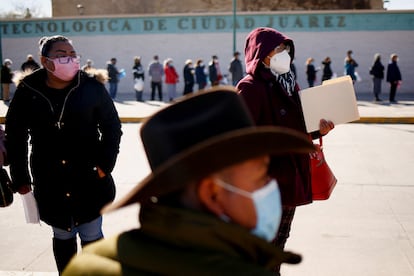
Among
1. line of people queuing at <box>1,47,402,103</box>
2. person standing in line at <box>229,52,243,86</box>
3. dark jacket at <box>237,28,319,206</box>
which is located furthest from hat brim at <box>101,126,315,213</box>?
person standing in line at <box>229,52,243,86</box>

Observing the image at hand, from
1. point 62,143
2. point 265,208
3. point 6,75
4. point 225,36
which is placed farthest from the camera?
point 225,36

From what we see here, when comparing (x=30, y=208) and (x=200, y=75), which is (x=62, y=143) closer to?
(x=30, y=208)

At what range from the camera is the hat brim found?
115cm

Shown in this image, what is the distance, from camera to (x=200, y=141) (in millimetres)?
1211

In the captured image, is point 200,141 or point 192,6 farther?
point 192,6

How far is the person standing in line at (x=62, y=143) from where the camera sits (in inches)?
109

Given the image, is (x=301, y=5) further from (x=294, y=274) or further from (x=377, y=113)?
(x=294, y=274)

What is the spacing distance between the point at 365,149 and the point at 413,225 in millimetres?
3930

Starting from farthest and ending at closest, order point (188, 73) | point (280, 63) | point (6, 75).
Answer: point (188, 73)
point (6, 75)
point (280, 63)

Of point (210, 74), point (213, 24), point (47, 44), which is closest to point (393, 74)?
point (210, 74)

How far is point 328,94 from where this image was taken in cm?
321

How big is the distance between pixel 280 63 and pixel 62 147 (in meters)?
1.44

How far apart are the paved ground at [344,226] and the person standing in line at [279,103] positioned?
1.03 metres

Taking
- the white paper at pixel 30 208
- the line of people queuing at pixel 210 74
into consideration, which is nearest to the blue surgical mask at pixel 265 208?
the white paper at pixel 30 208
